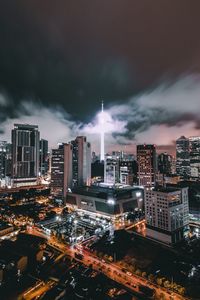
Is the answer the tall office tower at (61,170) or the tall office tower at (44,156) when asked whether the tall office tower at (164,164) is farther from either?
the tall office tower at (44,156)

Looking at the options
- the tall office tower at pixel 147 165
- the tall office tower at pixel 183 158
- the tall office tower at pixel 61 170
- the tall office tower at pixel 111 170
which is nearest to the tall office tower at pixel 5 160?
the tall office tower at pixel 61 170

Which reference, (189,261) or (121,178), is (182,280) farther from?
(121,178)

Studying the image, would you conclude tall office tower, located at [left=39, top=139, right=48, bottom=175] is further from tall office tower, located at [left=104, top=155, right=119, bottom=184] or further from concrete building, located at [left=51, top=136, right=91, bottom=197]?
concrete building, located at [left=51, top=136, right=91, bottom=197]

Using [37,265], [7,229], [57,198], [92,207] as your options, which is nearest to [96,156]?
[57,198]

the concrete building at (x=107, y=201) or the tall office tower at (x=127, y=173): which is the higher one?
the tall office tower at (x=127, y=173)

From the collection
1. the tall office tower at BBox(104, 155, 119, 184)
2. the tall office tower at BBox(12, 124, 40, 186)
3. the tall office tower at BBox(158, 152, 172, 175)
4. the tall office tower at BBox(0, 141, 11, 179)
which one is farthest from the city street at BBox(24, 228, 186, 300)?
the tall office tower at BBox(158, 152, 172, 175)

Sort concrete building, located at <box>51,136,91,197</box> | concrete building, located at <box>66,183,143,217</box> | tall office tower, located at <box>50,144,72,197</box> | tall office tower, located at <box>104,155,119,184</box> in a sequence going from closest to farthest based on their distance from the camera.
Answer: concrete building, located at <box>66,183,143,217</box> → tall office tower, located at <box>50,144,72,197</box> → concrete building, located at <box>51,136,91,197</box> → tall office tower, located at <box>104,155,119,184</box>
